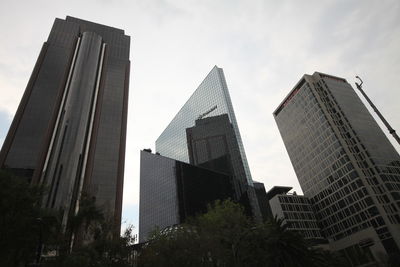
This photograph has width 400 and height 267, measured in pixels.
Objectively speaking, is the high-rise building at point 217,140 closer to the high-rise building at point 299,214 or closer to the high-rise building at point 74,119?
the high-rise building at point 299,214

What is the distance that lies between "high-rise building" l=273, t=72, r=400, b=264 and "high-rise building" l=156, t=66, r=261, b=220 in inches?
1123

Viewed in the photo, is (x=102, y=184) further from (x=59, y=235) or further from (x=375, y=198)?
(x=375, y=198)

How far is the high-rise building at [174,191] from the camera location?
134875 millimetres

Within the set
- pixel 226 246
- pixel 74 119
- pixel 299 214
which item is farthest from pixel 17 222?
pixel 299 214

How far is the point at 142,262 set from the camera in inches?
1345

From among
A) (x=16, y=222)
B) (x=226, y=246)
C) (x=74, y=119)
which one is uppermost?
(x=74, y=119)

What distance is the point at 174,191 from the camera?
140 meters

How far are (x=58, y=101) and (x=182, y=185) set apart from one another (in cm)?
6997

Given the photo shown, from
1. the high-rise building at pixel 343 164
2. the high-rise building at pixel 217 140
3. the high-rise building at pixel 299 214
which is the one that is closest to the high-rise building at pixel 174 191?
the high-rise building at pixel 217 140

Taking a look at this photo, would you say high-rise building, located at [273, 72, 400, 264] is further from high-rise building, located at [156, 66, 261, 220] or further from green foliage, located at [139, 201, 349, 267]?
green foliage, located at [139, 201, 349, 267]

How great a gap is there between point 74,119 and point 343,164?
366ft

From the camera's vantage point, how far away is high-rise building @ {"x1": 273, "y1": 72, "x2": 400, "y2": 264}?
110125 mm

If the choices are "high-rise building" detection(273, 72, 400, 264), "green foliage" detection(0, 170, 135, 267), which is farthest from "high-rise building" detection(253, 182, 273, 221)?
"green foliage" detection(0, 170, 135, 267)

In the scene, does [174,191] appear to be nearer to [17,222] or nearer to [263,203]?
[263,203]
